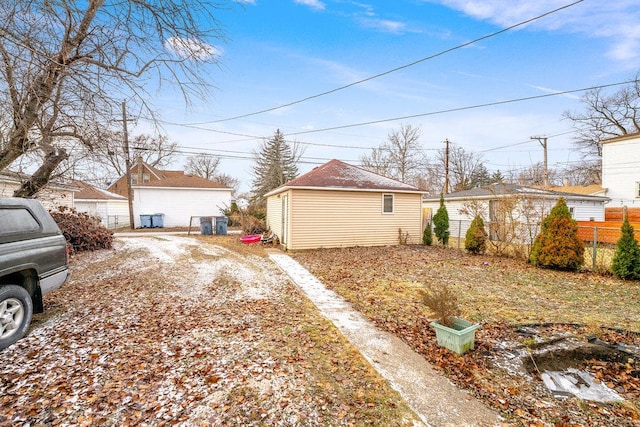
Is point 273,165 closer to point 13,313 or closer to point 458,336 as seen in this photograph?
point 13,313

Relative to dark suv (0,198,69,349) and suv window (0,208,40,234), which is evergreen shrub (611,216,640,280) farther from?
suv window (0,208,40,234)

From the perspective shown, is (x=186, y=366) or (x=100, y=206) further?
(x=100, y=206)

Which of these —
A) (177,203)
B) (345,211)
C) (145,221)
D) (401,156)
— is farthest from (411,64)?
(401,156)

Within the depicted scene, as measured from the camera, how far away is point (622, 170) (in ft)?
59.9

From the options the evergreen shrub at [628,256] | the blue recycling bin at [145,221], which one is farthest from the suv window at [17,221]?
the blue recycling bin at [145,221]

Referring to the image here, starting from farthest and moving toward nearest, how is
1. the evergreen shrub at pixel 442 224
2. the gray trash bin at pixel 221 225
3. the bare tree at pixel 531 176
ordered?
the gray trash bin at pixel 221 225 → the bare tree at pixel 531 176 → the evergreen shrub at pixel 442 224

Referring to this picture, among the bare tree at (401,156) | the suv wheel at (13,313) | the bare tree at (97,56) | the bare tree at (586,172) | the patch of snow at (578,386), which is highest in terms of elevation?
the bare tree at (401,156)

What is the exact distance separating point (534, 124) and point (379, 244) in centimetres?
1807

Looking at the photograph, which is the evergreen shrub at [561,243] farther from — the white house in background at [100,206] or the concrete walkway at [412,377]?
the white house in background at [100,206]

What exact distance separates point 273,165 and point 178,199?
10.8 meters

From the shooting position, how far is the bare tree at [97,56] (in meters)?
3.71

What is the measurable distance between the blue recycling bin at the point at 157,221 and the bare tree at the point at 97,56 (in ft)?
53.2

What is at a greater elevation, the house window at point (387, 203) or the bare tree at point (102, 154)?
the bare tree at point (102, 154)

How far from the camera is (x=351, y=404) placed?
247 centimetres
